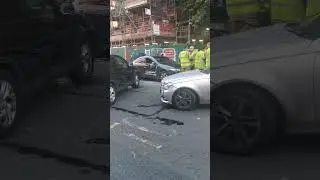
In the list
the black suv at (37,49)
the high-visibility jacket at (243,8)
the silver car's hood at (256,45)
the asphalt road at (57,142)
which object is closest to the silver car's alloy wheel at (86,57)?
the black suv at (37,49)

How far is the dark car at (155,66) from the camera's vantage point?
339 cm

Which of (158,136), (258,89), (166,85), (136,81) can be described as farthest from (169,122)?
(258,89)

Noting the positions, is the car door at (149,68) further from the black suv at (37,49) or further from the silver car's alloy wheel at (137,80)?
the black suv at (37,49)

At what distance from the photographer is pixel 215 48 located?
3.27 meters

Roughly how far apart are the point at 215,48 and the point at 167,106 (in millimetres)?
502

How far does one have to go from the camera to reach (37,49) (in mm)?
3484

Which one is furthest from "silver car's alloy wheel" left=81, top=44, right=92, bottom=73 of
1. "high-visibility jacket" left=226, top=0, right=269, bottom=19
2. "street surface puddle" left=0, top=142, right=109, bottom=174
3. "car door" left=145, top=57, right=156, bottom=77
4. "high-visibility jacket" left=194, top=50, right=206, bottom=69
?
"high-visibility jacket" left=226, top=0, right=269, bottom=19

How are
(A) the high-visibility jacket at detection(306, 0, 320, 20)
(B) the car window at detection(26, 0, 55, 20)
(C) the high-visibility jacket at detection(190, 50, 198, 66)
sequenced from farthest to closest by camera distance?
1. (B) the car window at detection(26, 0, 55, 20)
2. (C) the high-visibility jacket at detection(190, 50, 198, 66)
3. (A) the high-visibility jacket at detection(306, 0, 320, 20)

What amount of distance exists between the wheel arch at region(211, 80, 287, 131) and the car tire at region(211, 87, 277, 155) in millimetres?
15

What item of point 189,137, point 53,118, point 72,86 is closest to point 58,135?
point 53,118

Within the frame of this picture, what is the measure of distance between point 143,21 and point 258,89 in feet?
2.86

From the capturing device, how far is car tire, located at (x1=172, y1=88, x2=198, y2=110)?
338 centimetres

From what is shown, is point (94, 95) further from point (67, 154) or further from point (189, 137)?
point (189, 137)

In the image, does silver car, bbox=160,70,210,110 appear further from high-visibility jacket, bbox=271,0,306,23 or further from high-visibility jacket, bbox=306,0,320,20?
high-visibility jacket, bbox=306,0,320,20
